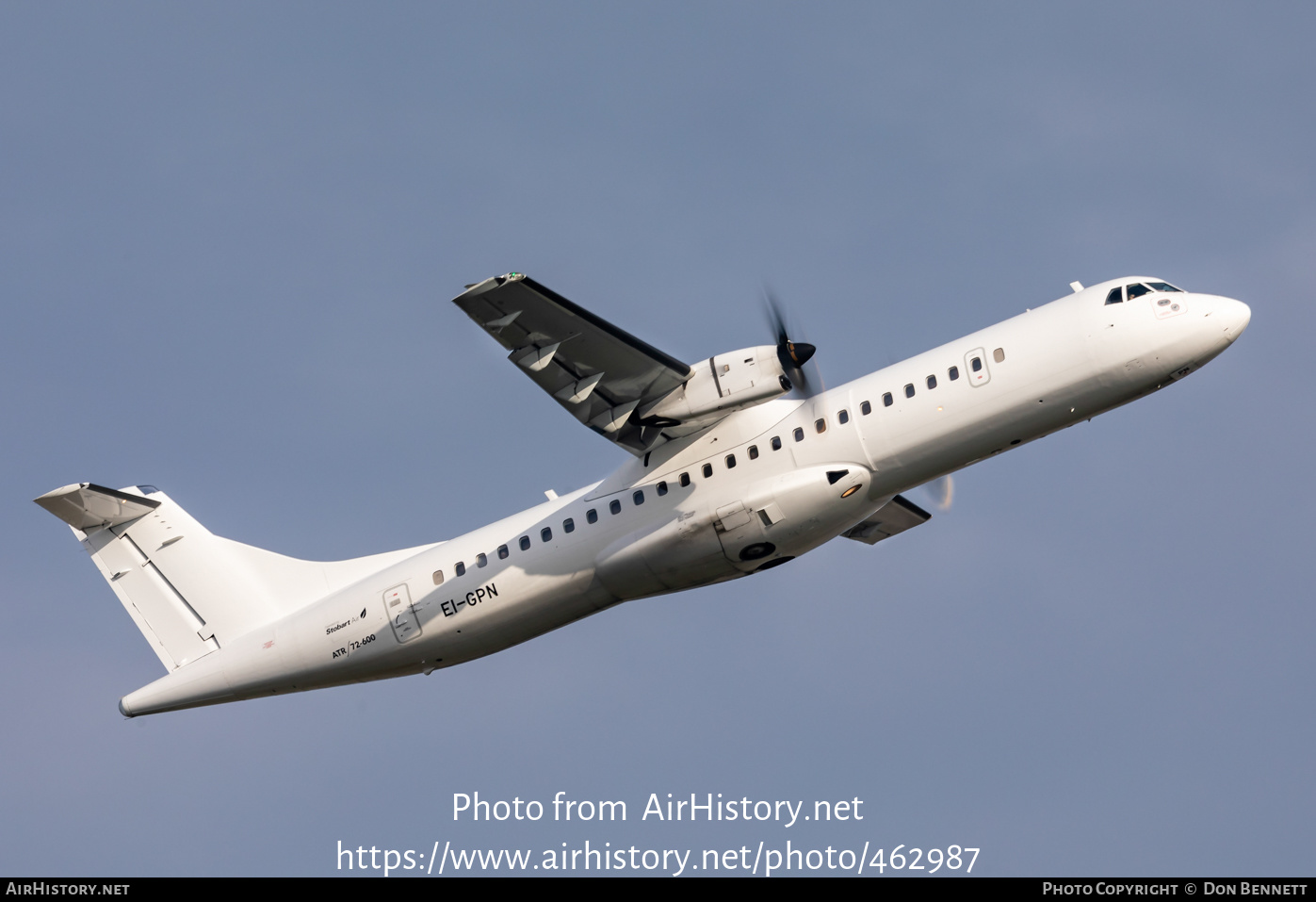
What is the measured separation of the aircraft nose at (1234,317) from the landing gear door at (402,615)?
14.8 meters

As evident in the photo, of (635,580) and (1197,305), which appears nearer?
(1197,305)

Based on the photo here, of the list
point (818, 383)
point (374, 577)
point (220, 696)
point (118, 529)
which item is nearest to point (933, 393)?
point (818, 383)

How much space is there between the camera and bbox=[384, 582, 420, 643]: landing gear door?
24141 millimetres

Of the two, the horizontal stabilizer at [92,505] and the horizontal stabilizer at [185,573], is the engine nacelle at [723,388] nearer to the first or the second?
the horizontal stabilizer at [185,573]

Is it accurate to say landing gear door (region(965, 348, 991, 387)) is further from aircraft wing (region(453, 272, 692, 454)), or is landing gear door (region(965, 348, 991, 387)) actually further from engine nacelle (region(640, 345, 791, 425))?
aircraft wing (region(453, 272, 692, 454))

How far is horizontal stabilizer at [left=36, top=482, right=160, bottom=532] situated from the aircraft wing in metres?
9.69

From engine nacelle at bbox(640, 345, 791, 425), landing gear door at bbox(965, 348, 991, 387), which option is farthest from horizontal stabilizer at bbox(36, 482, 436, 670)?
landing gear door at bbox(965, 348, 991, 387)

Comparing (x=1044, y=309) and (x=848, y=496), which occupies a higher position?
(x=1044, y=309)

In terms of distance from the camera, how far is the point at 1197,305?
21.2m

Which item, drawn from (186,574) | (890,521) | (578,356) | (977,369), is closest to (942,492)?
(890,521)

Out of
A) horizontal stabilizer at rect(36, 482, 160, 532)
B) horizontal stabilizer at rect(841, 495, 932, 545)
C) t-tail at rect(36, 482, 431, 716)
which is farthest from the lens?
horizontal stabilizer at rect(841, 495, 932, 545)

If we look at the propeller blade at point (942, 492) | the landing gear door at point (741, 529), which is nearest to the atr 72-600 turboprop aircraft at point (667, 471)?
the landing gear door at point (741, 529)

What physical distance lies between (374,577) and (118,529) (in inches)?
218

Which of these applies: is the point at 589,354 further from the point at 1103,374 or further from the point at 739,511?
the point at 1103,374
